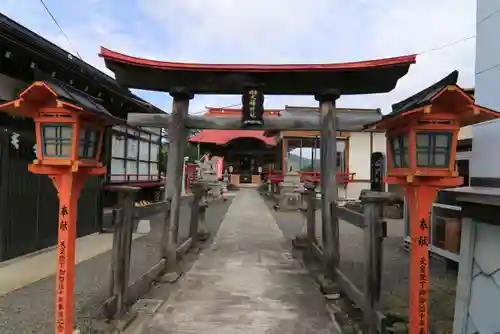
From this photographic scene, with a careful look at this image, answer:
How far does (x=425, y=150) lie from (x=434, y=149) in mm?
72

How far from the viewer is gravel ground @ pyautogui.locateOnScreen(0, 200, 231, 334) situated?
4266 millimetres

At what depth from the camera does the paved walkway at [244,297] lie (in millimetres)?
4477

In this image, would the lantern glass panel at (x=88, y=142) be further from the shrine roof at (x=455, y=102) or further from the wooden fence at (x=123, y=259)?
the shrine roof at (x=455, y=102)

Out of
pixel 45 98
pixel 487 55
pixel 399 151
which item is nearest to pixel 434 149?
pixel 399 151

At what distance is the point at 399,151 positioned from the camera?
11.9 ft

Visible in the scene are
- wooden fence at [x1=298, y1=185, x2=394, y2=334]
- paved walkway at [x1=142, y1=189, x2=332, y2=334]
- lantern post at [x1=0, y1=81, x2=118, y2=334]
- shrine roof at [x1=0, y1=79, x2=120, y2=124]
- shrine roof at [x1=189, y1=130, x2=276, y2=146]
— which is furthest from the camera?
shrine roof at [x1=189, y1=130, x2=276, y2=146]

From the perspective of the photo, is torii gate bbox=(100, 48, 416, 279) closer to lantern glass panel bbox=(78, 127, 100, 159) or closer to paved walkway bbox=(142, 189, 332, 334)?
paved walkway bbox=(142, 189, 332, 334)

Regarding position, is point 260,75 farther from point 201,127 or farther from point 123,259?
point 123,259

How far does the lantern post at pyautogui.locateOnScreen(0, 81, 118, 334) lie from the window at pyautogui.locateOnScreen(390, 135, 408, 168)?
2.71m

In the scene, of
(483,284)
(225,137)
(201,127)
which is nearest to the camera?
(483,284)

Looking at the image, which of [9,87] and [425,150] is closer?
[425,150]

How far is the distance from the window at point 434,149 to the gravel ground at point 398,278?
194 cm

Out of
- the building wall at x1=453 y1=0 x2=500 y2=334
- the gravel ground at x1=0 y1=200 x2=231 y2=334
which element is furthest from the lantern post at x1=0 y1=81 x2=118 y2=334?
the building wall at x1=453 y1=0 x2=500 y2=334

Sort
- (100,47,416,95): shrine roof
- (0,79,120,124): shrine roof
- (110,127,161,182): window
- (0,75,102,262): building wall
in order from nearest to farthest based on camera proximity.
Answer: (0,79,120,124): shrine roof, (0,75,102,262): building wall, (100,47,416,95): shrine roof, (110,127,161,182): window
